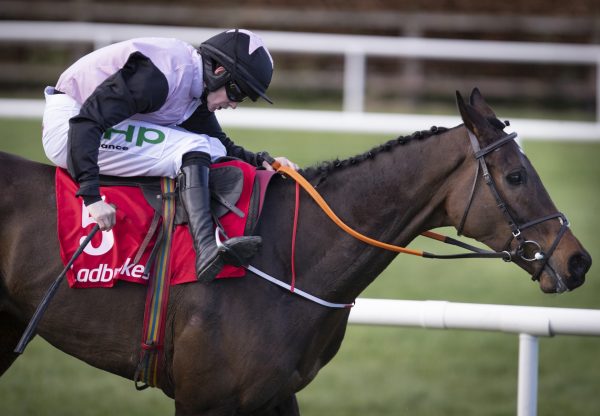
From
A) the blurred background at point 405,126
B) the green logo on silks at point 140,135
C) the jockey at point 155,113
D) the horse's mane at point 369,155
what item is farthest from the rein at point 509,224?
the blurred background at point 405,126

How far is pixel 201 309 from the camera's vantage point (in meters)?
3.80

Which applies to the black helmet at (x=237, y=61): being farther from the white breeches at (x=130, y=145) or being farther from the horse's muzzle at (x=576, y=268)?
the horse's muzzle at (x=576, y=268)

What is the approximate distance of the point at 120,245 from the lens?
12.7 ft

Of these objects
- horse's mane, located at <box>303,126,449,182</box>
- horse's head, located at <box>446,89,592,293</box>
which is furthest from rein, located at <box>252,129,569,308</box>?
horse's mane, located at <box>303,126,449,182</box>

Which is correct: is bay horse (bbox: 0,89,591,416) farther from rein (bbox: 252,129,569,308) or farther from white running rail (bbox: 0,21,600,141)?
white running rail (bbox: 0,21,600,141)

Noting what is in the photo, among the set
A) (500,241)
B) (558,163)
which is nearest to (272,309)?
(500,241)

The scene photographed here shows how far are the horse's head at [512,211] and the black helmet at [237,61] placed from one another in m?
0.84

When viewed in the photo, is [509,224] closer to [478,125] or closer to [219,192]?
[478,125]

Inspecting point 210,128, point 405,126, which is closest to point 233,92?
point 210,128

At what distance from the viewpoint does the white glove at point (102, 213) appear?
3.71 metres

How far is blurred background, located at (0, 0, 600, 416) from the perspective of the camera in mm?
6328

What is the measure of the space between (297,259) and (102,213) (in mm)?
810

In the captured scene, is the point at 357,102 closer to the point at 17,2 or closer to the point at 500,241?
the point at 17,2

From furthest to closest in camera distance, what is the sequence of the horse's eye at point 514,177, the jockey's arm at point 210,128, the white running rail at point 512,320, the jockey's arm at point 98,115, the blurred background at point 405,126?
the blurred background at point 405,126, the white running rail at point 512,320, the jockey's arm at point 210,128, the horse's eye at point 514,177, the jockey's arm at point 98,115
